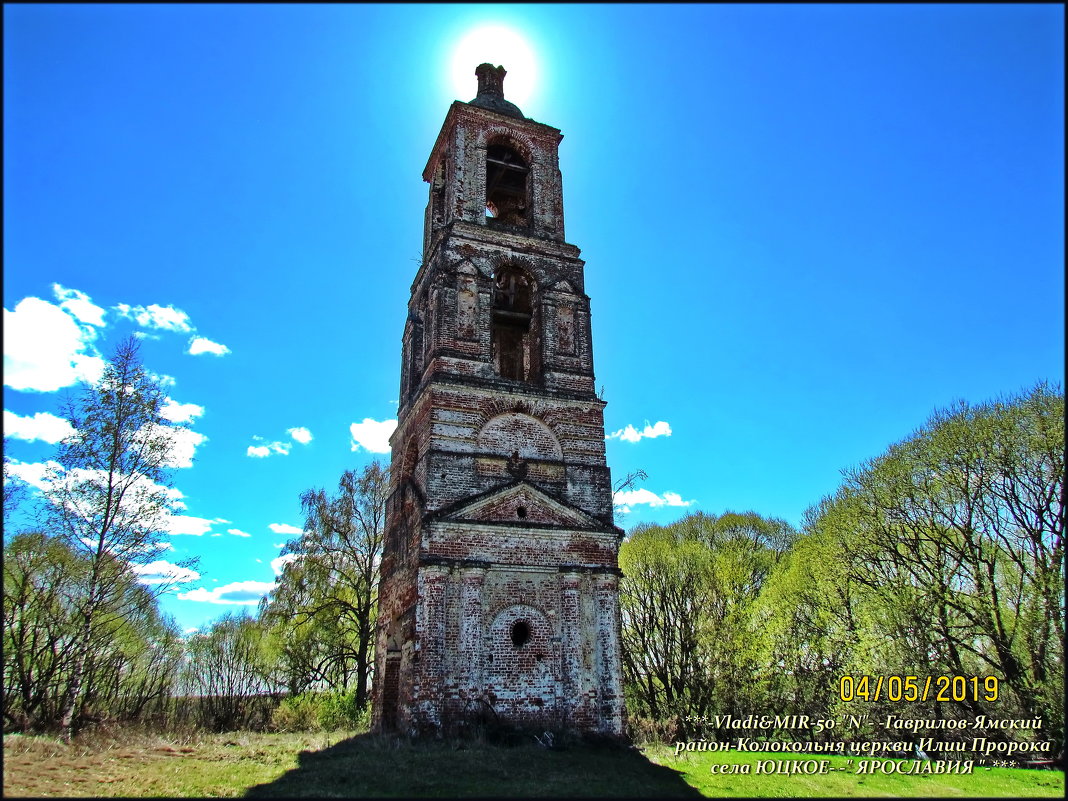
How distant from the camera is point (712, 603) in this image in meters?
23.6

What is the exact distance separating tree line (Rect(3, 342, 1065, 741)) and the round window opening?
13.9 feet

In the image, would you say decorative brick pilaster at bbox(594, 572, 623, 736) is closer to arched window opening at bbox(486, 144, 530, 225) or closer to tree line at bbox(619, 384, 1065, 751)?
tree line at bbox(619, 384, 1065, 751)

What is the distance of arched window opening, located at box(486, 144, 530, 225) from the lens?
20328 millimetres

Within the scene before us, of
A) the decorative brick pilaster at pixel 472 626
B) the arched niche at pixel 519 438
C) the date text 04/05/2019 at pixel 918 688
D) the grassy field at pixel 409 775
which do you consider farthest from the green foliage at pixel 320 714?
the date text 04/05/2019 at pixel 918 688

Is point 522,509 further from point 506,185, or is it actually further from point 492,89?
point 492,89

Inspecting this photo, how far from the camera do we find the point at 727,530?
28812 millimetres

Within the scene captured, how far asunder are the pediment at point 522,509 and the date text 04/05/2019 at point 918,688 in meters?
8.06

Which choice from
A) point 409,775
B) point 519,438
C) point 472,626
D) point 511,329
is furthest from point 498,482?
point 409,775

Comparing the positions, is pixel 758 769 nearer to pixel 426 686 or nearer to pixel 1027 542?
pixel 426 686

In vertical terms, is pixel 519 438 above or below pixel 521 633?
above

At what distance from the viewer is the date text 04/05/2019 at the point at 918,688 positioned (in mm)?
15484

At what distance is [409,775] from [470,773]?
0.91 m

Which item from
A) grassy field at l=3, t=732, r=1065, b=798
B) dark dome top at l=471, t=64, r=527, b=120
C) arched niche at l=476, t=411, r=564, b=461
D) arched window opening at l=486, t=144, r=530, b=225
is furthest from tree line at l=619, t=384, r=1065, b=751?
dark dome top at l=471, t=64, r=527, b=120

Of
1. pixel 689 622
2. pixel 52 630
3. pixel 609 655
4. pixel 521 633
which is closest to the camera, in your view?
pixel 521 633
